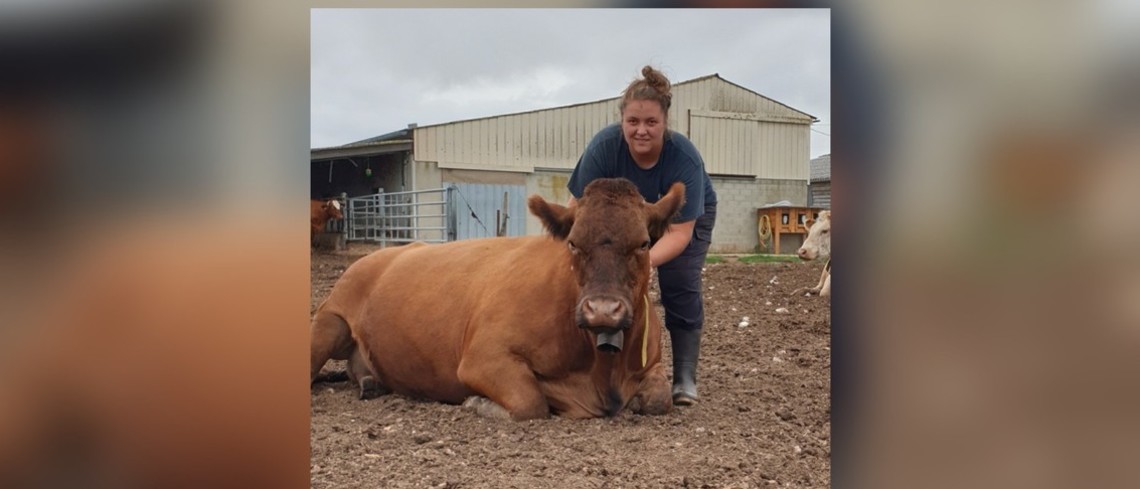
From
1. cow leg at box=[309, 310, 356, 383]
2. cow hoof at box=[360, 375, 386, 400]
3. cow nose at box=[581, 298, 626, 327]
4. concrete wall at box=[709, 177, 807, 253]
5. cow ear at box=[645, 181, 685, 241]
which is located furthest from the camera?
cow leg at box=[309, 310, 356, 383]

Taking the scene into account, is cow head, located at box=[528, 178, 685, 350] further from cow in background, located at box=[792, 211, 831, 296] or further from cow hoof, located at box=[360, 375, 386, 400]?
cow hoof, located at box=[360, 375, 386, 400]

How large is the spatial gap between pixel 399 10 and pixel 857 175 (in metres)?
1.46

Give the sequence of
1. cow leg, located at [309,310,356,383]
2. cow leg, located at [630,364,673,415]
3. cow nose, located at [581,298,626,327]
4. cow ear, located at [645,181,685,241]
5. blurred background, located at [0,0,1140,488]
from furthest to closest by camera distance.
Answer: cow leg, located at [309,310,356,383] → cow leg, located at [630,364,673,415] → cow ear, located at [645,181,685,241] → cow nose, located at [581,298,626,327] → blurred background, located at [0,0,1140,488]

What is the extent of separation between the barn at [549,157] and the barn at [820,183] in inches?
1.5

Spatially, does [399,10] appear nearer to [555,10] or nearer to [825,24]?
[555,10]

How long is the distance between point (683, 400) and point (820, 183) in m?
0.98

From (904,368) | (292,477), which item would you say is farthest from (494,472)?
(904,368)

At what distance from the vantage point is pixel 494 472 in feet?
8.00

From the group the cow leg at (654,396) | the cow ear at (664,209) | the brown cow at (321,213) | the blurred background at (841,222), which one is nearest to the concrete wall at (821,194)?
the blurred background at (841,222)

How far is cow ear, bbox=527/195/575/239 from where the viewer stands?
2.75m

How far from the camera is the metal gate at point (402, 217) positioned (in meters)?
2.70

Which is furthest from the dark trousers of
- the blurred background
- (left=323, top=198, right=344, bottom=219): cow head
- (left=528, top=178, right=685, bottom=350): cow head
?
(left=323, top=198, right=344, bottom=219): cow head

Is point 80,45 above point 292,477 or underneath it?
above

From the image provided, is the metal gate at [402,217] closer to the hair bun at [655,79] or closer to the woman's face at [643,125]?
the woman's face at [643,125]
